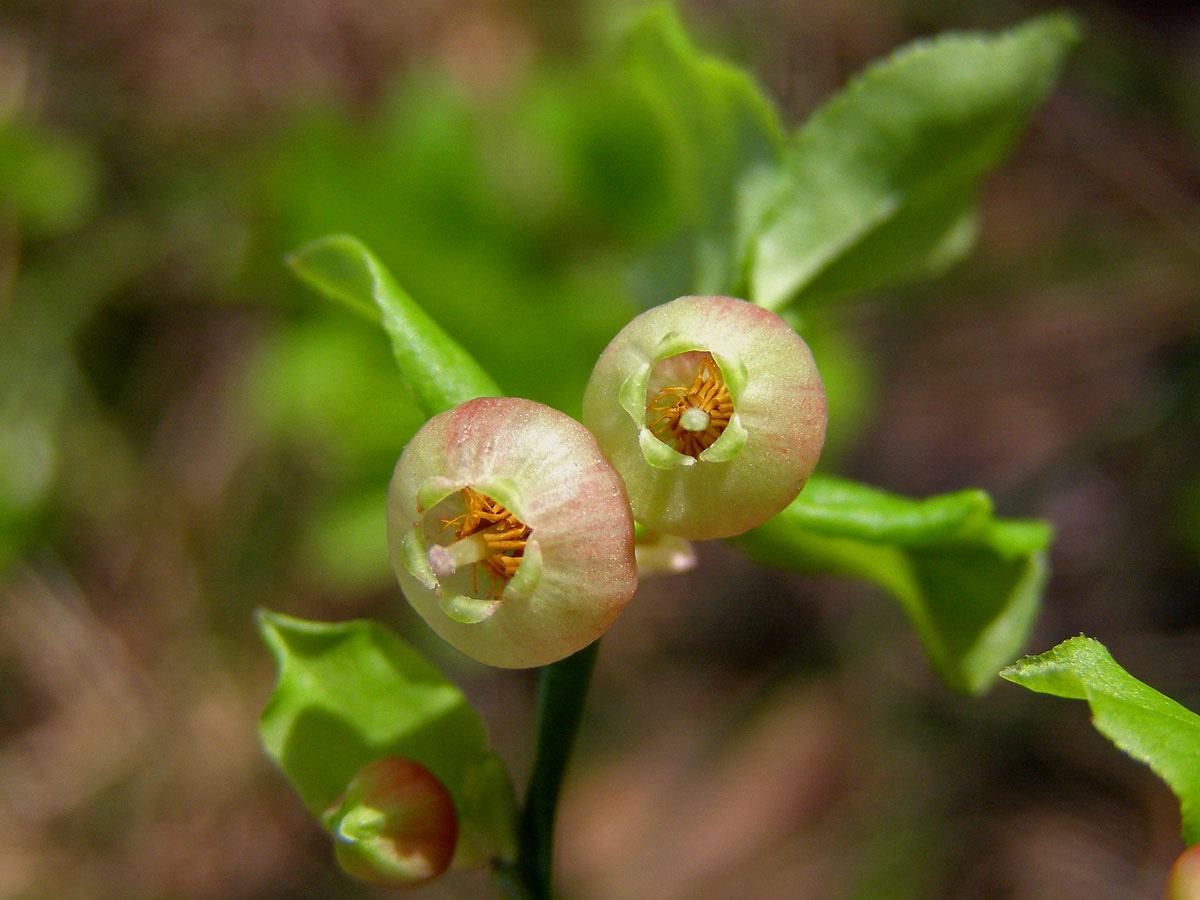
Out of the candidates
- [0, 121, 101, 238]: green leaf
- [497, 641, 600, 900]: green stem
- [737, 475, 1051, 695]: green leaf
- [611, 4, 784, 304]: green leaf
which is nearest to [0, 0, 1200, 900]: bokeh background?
[0, 121, 101, 238]: green leaf

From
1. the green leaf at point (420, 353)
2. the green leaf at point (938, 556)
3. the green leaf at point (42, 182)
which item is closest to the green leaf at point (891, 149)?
the green leaf at point (938, 556)

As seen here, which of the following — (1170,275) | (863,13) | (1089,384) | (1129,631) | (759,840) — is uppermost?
(863,13)

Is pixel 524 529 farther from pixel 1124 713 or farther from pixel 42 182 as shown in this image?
pixel 42 182

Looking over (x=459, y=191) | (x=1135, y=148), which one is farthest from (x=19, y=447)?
(x=1135, y=148)

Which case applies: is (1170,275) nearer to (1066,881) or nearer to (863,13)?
(863,13)

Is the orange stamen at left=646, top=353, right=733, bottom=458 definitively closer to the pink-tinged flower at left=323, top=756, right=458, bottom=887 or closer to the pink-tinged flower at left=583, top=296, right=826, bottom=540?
the pink-tinged flower at left=583, top=296, right=826, bottom=540

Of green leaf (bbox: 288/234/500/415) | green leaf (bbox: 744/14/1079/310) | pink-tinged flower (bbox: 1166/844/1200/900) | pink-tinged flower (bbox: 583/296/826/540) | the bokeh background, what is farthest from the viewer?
the bokeh background
